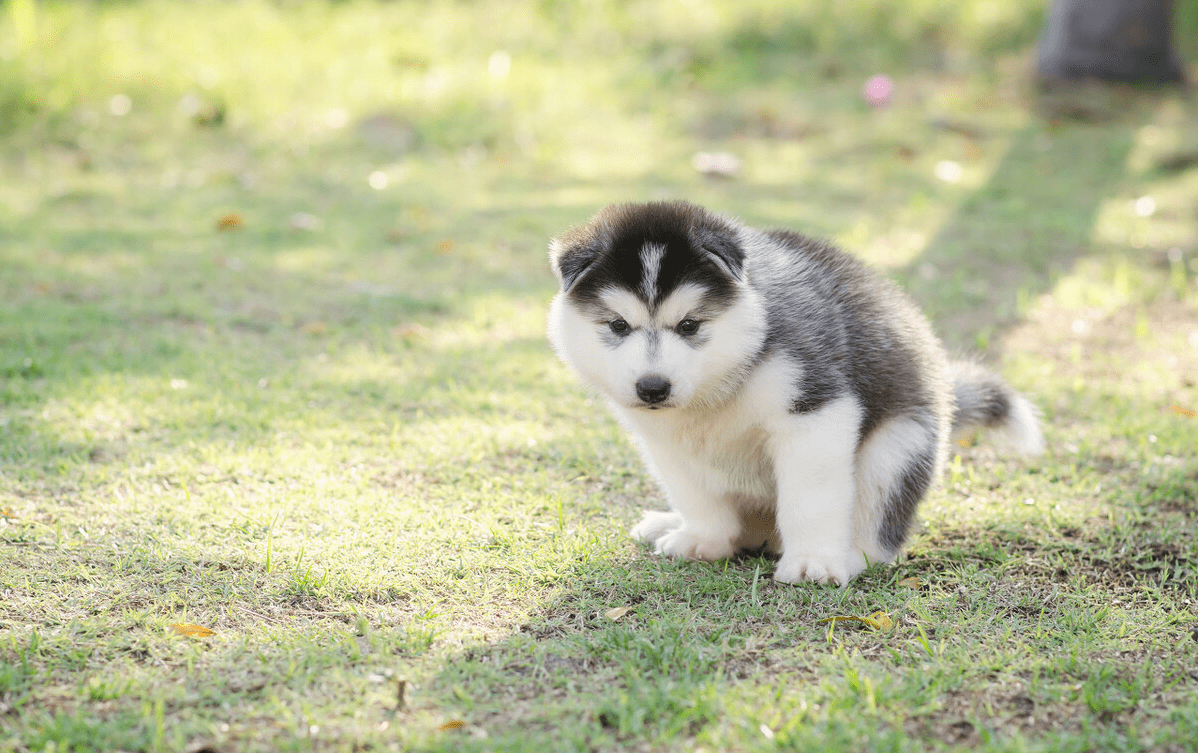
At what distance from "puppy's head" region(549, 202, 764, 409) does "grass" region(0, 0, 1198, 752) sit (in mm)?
721

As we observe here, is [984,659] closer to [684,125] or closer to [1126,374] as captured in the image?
[1126,374]

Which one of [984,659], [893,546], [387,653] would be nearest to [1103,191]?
[893,546]

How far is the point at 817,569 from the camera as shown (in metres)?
3.34

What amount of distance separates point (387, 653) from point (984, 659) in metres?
1.68

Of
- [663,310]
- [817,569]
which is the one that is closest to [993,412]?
[817,569]

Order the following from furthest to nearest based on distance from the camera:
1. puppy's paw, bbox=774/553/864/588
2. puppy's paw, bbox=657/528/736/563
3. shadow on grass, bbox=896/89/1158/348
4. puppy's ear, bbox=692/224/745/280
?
shadow on grass, bbox=896/89/1158/348 < puppy's paw, bbox=657/528/736/563 < puppy's paw, bbox=774/553/864/588 < puppy's ear, bbox=692/224/745/280

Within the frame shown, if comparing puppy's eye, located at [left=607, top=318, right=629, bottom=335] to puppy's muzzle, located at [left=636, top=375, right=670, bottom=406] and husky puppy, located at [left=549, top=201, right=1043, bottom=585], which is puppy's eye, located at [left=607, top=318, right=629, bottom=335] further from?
puppy's muzzle, located at [left=636, top=375, right=670, bottom=406]

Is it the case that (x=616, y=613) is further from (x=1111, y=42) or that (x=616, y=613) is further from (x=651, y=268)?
(x=1111, y=42)

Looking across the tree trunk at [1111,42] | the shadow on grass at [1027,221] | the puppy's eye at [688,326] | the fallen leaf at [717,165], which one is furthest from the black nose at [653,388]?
the tree trunk at [1111,42]

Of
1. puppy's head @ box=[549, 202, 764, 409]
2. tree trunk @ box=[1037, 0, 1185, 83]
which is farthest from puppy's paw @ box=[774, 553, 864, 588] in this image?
tree trunk @ box=[1037, 0, 1185, 83]

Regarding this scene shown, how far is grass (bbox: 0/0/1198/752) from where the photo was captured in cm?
272

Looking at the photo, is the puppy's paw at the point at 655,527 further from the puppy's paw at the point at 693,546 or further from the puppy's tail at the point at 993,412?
the puppy's tail at the point at 993,412

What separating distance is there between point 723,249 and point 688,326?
0.85 ft

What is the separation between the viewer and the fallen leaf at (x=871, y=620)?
3.11 metres
